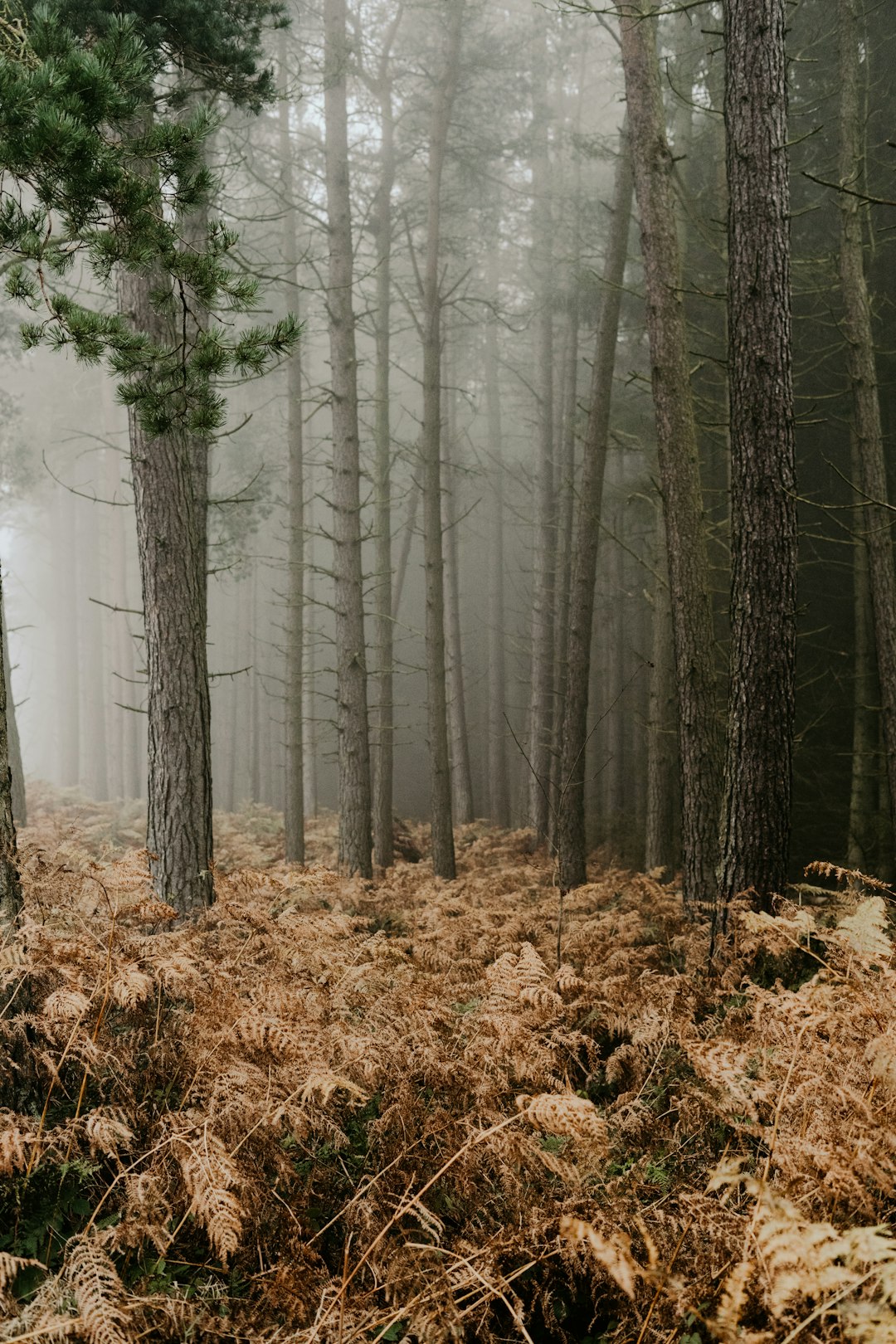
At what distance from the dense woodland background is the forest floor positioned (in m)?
2.69

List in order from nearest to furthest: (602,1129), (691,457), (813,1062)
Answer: (602,1129)
(813,1062)
(691,457)

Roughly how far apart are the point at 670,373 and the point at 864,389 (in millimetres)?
3413

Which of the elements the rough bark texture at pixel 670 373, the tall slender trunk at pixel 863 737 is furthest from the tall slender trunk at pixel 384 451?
the tall slender trunk at pixel 863 737

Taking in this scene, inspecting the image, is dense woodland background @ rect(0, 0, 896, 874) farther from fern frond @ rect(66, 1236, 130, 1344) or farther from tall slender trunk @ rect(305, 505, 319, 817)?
fern frond @ rect(66, 1236, 130, 1344)

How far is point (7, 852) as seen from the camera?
333cm

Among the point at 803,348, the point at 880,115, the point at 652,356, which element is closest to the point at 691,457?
the point at 652,356

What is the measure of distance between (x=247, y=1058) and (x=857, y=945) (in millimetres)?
2688

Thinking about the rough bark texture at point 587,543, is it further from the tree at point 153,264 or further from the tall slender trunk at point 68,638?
the tall slender trunk at point 68,638

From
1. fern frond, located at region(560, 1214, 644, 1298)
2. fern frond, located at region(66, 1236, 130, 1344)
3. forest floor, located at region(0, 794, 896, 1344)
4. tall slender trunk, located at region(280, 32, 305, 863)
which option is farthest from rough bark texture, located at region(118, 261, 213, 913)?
tall slender trunk, located at region(280, 32, 305, 863)

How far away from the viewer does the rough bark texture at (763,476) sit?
209 inches

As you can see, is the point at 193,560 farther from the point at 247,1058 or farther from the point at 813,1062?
the point at 813,1062

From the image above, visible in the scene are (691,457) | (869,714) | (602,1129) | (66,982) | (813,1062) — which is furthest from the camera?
(869,714)

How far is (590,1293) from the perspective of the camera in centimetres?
240

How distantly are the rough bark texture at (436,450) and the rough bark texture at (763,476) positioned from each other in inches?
250
